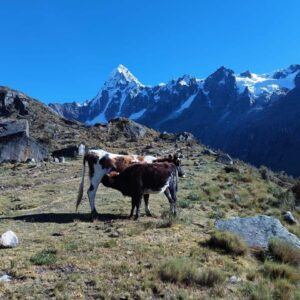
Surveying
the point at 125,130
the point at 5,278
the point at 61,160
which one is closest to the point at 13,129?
the point at 61,160

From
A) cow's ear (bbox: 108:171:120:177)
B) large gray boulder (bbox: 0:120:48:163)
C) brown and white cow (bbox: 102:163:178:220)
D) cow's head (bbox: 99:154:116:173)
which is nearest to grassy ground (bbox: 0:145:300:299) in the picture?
brown and white cow (bbox: 102:163:178:220)

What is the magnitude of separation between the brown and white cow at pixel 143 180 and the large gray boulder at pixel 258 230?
88.5 inches

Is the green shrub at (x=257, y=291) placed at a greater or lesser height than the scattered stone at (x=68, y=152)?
lesser

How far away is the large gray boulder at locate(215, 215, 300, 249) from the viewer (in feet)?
43.2

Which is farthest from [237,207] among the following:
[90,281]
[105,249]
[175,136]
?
[175,136]

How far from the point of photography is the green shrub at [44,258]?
1073 centimetres

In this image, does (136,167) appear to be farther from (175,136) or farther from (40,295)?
(175,136)

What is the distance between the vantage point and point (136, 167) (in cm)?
1620

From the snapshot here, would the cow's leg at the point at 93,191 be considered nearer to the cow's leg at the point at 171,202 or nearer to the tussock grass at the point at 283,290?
the cow's leg at the point at 171,202

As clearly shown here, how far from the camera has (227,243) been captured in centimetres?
1220

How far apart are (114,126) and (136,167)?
42.9 meters

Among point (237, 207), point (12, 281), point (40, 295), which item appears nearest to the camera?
point (40, 295)

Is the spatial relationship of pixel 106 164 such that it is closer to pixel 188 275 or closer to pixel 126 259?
pixel 126 259

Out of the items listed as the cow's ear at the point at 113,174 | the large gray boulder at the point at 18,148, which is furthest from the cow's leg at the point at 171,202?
the large gray boulder at the point at 18,148
